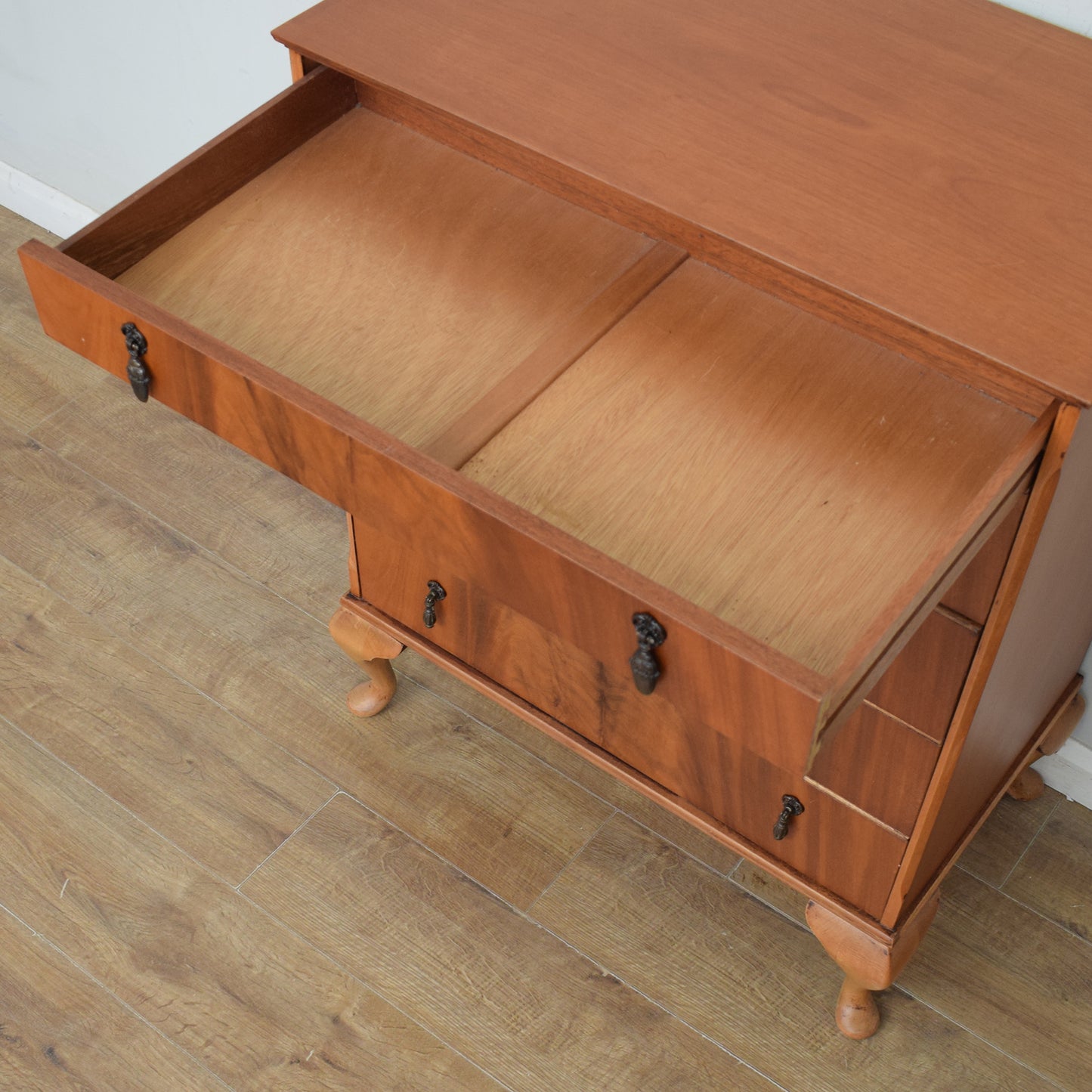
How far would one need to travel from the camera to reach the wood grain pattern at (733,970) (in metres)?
1.51

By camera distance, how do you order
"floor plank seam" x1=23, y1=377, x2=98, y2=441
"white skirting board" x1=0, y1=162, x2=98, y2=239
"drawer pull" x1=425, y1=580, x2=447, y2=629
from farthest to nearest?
"white skirting board" x1=0, y1=162, x2=98, y2=239, "floor plank seam" x1=23, y1=377, x2=98, y2=441, "drawer pull" x1=425, y1=580, x2=447, y2=629

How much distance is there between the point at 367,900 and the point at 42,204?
1475 millimetres

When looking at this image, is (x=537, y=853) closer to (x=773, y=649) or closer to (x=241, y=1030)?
(x=241, y=1030)

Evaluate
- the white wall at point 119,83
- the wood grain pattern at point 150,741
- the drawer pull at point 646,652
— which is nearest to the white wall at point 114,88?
the white wall at point 119,83

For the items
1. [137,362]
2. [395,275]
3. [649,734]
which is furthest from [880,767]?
[137,362]

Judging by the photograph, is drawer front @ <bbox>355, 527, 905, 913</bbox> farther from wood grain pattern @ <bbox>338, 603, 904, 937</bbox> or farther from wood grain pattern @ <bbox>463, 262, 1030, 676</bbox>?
wood grain pattern @ <bbox>463, 262, 1030, 676</bbox>

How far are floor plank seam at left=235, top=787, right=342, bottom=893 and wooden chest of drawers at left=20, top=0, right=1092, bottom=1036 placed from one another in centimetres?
48

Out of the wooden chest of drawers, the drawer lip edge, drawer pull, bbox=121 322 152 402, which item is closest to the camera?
the drawer lip edge

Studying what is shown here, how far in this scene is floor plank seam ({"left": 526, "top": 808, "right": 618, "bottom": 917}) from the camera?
1.64m

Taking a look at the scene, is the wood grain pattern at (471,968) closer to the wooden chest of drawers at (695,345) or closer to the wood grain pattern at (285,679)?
the wood grain pattern at (285,679)

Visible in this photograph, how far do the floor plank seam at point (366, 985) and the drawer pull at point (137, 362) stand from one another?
734mm

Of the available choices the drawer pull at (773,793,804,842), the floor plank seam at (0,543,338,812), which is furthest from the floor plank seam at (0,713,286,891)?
the drawer pull at (773,793,804,842)

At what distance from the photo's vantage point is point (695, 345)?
1140mm

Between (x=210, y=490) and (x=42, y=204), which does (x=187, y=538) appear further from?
(x=42, y=204)
